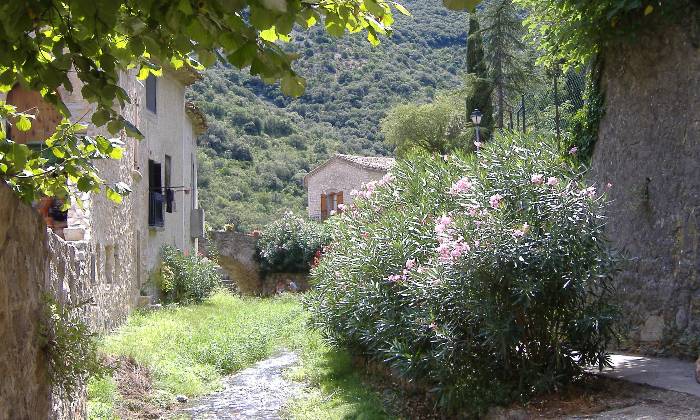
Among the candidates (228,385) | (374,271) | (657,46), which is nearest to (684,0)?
(657,46)

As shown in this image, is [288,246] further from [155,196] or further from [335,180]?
[155,196]

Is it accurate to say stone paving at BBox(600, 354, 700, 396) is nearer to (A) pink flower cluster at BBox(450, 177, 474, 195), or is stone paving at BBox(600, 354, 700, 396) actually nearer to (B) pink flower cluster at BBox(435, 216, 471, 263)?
(B) pink flower cluster at BBox(435, 216, 471, 263)

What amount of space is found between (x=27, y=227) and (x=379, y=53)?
5753 centimetres

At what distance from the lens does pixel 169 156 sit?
69.3ft

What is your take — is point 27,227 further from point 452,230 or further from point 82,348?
point 452,230

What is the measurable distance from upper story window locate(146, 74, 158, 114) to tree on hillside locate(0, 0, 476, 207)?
46.1 feet

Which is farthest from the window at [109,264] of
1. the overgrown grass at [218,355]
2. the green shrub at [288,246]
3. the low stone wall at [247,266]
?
the green shrub at [288,246]

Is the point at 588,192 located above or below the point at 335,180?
below

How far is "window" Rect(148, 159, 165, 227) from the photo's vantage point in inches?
744

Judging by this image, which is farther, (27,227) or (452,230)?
(452,230)

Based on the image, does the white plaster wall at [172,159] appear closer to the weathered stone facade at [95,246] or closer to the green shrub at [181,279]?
the weathered stone facade at [95,246]

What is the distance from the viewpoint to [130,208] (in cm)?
1689

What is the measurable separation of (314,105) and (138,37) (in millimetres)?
58095

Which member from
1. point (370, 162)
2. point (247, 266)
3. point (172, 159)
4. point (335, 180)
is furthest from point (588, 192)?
point (335, 180)
